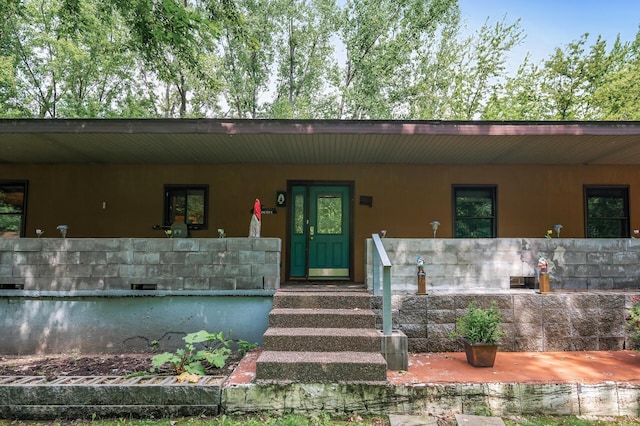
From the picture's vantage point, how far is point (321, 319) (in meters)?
4.57

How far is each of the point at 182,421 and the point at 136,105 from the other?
58.7 ft

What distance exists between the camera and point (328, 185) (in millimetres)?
7289

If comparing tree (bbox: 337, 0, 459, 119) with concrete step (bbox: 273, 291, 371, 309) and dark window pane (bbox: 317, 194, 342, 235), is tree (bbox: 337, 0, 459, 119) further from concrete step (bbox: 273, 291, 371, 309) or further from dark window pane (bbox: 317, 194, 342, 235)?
concrete step (bbox: 273, 291, 371, 309)


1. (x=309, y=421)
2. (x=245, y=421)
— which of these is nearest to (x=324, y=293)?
(x=309, y=421)

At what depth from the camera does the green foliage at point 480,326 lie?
4363mm

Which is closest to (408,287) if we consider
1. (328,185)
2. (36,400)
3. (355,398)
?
(355,398)

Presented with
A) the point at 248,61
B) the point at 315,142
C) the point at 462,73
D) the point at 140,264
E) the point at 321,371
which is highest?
the point at 248,61

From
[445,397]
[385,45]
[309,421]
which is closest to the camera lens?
[309,421]

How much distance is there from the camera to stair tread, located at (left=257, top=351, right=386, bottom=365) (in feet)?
12.5

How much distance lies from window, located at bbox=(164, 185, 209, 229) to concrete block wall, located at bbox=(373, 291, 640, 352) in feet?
13.6

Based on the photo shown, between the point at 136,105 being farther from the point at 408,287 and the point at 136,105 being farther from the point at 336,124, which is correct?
the point at 408,287

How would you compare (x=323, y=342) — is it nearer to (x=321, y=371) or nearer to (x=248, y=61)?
(x=321, y=371)

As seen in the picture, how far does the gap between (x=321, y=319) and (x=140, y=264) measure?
104 inches

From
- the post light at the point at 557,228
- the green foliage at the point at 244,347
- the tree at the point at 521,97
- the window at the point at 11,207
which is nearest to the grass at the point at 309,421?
the green foliage at the point at 244,347
